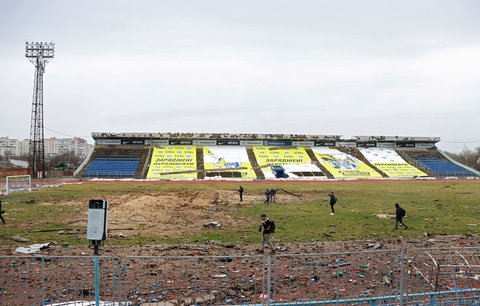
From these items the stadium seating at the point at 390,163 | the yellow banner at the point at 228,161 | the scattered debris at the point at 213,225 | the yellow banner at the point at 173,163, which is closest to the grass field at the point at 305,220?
the scattered debris at the point at 213,225

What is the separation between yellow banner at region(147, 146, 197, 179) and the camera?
200ft

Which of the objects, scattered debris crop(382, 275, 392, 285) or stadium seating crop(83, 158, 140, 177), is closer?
scattered debris crop(382, 275, 392, 285)

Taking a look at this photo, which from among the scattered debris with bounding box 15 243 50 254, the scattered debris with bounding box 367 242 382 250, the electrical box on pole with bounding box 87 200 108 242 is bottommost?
the scattered debris with bounding box 15 243 50 254

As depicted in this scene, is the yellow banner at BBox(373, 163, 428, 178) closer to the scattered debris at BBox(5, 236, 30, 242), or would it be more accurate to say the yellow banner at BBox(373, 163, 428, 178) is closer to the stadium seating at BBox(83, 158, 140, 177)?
the stadium seating at BBox(83, 158, 140, 177)

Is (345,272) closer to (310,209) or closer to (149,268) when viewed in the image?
(149,268)

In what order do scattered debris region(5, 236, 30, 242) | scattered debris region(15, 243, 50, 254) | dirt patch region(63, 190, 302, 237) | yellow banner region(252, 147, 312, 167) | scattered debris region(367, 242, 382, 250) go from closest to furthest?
scattered debris region(15, 243, 50, 254) < scattered debris region(367, 242, 382, 250) < scattered debris region(5, 236, 30, 242) < dirt patch region(63, 190, 302, 237) < yellow banner region(252, 147, 312, 167)

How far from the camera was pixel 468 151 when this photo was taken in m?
152

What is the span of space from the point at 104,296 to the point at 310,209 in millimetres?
18026

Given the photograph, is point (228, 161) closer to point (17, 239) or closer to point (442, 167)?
point (442, 167)

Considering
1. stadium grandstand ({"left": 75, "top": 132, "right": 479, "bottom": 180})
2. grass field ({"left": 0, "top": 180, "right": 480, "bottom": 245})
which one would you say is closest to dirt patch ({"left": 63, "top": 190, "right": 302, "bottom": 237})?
grass field ({"left": 0, "top": 180, "right": 480, "bottom": 245})

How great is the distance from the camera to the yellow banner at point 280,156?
2724 inches

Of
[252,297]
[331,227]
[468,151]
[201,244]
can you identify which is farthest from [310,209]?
[468,151]

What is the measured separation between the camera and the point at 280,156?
240 ft

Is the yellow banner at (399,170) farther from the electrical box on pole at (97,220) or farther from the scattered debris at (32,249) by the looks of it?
the electrical box on pole at (97,220)
